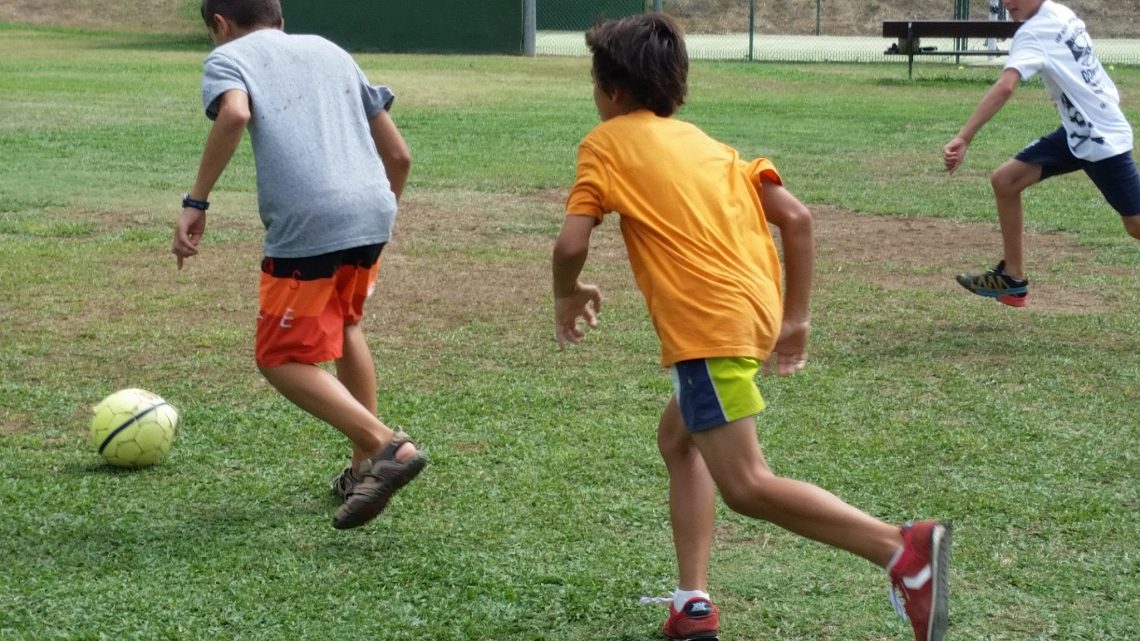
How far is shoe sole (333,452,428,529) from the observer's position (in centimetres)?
418

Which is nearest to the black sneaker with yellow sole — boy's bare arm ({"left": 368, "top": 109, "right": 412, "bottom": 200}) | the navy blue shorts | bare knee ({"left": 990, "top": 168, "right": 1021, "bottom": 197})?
bare knee ({"left": 990, "top": 168, "right": 1021, "bottom": 197})

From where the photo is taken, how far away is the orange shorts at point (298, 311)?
4.32m

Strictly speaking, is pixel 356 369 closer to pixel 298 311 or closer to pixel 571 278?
pixel 298 311

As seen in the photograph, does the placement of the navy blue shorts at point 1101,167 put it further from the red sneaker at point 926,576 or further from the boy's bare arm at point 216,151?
the boy's bare arm at point 216,151

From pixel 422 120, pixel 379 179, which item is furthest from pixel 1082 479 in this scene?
pixel 422 120

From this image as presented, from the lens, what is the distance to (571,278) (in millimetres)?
3455

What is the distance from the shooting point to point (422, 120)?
15.7 m

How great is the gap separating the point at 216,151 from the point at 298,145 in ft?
0.80

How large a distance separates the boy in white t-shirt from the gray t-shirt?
11.3 ft

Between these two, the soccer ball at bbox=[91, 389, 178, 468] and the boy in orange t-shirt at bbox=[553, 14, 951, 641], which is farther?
the soccer ball at bbox=[91, 389, 178, 468]

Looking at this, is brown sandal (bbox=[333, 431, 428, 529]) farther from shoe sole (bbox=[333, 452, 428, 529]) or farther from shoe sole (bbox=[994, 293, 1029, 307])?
shoe sole (bbox=[994, 293, 1029, 307])

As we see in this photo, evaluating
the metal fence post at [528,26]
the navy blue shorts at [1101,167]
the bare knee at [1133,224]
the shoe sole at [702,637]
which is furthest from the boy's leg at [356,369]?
the metal fence post at [528,26]

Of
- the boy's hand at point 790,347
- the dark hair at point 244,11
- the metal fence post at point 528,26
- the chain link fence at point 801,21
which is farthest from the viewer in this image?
the chain link fence at point 801,21

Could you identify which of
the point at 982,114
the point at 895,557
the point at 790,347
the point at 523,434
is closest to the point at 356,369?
the point at 523,434
